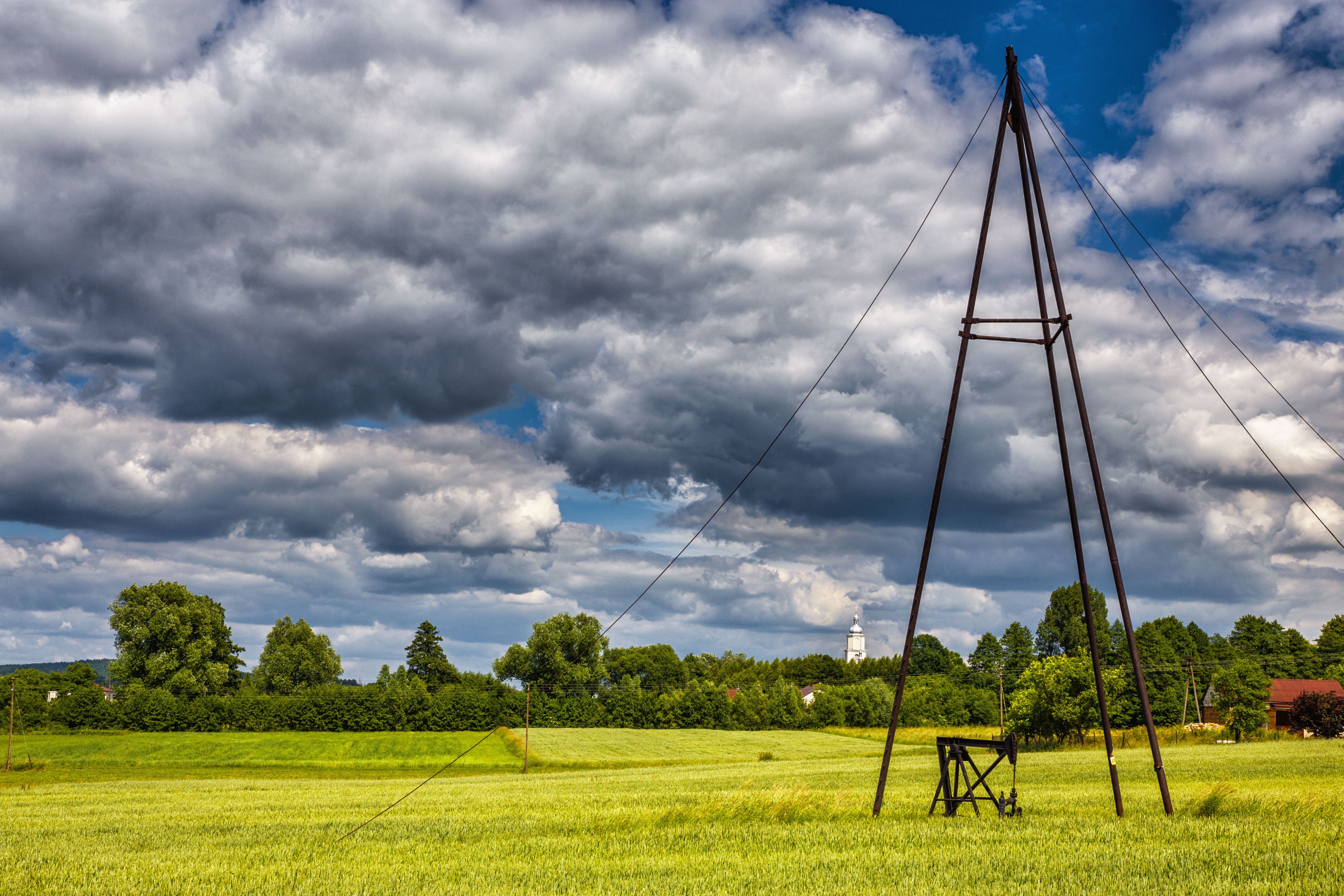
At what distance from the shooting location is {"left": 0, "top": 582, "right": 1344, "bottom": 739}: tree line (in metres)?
85.9

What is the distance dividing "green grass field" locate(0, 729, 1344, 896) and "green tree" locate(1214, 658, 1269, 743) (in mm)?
39629

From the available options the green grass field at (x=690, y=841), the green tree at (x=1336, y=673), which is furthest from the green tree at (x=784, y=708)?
the green grass field at (x=690, y=841)

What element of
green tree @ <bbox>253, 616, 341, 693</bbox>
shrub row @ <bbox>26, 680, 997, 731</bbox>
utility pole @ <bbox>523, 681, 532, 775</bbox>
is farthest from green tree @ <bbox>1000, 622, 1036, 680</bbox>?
green tree @ <bbox>253, 616, 341, 693</bbox>

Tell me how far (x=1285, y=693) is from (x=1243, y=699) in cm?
3656

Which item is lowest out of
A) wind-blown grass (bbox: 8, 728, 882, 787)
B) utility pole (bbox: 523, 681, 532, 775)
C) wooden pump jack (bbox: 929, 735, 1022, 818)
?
wind-blown grass (bbox: 8, 728, 882, 787)

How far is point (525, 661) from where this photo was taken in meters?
117

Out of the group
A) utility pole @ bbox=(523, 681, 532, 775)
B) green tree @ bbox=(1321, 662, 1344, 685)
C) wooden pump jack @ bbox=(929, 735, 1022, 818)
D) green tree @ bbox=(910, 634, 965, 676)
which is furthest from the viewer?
green tree @ bbox=(910, 634, 965, 676)

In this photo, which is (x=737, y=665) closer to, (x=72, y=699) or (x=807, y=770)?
(x=72, y=699)

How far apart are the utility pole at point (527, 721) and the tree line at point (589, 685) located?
713 mm

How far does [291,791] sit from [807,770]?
990 inches

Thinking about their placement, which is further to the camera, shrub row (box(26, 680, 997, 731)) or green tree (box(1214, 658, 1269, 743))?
shrub row (box(26, 680, 997, 731))

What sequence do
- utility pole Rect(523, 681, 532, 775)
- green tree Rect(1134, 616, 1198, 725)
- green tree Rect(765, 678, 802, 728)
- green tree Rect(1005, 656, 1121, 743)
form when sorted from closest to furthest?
1. utility pole Rect(523, 681, 532, 775)
2. green tree Rect(1005, 656, 1121, 743)
3. green tree Rect(1134, 616, 1198, 725)
4. green tree Rect(765, 678, 802, 728)

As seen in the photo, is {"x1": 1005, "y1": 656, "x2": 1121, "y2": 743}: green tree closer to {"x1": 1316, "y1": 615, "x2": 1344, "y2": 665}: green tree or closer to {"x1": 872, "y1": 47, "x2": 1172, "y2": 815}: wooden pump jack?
{"x1": 872, "y1": 47, "x2": 1172, "y2": 815}: wooden pump jack

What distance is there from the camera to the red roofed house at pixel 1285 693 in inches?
3600
